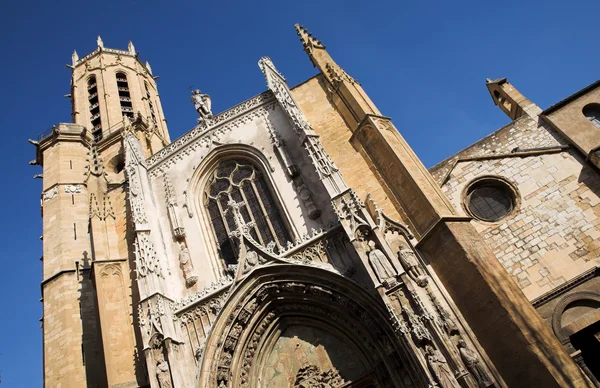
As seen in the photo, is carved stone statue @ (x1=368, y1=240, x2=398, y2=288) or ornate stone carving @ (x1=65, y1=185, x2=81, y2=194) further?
ornate stone carving @ (x1=65, y1=185, x2=81, y2=194)

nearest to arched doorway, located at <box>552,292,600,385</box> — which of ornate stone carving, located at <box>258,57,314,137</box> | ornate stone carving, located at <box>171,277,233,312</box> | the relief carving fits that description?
the relief carving

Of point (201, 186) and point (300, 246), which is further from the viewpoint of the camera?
point (201, 186)

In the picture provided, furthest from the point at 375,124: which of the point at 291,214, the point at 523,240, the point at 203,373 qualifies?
the point at 203,373

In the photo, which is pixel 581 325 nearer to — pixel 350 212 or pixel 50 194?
pixel 350 212

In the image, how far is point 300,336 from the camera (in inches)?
443

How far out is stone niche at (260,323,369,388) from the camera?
10453mm

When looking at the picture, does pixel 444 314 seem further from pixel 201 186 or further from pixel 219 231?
pixel 201 186

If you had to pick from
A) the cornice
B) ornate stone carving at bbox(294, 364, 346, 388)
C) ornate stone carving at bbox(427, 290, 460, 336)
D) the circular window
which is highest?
the cornice

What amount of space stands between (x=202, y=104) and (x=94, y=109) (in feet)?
38.2

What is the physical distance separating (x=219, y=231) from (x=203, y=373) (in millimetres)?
4507

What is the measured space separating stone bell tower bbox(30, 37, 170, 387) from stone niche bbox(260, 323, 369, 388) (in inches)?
143

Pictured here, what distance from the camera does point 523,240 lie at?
35.9 ft

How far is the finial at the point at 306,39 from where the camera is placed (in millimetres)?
15711

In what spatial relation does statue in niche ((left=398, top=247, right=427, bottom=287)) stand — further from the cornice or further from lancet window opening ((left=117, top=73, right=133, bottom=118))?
lancet window opening ((left=117, top=73, right=133, bottom=118))
